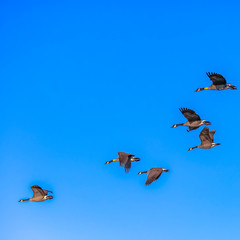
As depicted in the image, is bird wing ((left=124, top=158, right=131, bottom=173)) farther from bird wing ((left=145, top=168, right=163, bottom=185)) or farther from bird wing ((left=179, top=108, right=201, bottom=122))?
bird wing ((left=179, top=108, right=201, bottom=122))

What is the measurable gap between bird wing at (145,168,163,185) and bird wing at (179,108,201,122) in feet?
15.8

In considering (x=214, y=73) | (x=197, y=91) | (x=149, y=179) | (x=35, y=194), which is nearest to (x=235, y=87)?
(x=214, y=73)

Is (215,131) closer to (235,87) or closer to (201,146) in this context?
(201,146)

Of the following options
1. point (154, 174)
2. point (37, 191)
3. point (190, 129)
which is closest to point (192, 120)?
point (190, 129)

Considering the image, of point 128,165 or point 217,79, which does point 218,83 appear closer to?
point 217,79

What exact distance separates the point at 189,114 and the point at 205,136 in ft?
6.87

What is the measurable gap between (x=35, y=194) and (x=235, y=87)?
16.5m

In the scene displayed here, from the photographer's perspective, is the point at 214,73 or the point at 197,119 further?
the point at 197,119

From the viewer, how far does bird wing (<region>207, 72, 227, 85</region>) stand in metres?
41.2

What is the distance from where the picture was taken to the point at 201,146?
4522cm

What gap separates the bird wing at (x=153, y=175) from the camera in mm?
39388

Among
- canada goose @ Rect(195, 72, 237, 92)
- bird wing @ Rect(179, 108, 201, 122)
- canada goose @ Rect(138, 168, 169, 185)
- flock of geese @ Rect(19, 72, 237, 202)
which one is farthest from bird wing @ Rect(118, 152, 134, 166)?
canada goose @ Rect(195, 72, 237, 92)

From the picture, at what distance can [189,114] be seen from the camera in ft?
143

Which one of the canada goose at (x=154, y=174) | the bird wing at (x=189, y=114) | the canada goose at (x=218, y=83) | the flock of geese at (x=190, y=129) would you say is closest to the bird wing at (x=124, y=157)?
the flock of geese at (x=190, y=129)
